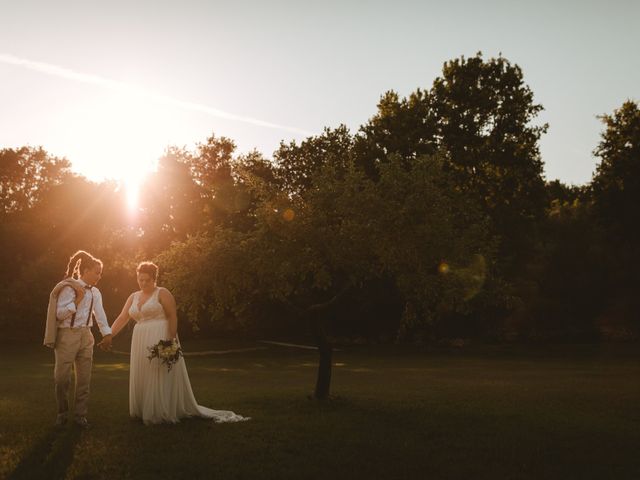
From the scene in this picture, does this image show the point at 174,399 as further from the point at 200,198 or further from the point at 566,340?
the point at 200,198

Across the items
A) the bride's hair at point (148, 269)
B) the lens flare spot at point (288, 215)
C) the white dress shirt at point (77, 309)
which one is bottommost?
the white dress shirt at point (77, 309)

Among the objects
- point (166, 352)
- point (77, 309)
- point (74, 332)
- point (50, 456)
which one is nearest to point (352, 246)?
point (166, 352)

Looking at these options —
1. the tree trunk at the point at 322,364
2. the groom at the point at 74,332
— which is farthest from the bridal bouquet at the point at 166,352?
the tree trunk at the point at 322,364

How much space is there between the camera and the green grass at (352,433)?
30.7 feet

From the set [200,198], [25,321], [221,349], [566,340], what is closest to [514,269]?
[566,340]

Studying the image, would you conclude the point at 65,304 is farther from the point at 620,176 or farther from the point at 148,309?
the point at 620,176

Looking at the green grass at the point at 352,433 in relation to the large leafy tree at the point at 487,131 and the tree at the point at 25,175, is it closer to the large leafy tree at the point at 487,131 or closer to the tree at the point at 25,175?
the large leafy tree at the point at 487,131

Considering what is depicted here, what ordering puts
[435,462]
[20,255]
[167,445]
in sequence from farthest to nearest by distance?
[20,255]
[167,445]
[435,462]

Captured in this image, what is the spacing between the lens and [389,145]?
42.2 meters

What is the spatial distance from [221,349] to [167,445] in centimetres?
3691

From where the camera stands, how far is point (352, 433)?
12.1m

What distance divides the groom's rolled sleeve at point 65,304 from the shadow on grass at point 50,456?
2014 millimetres

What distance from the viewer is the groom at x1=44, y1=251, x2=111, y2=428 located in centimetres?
1193

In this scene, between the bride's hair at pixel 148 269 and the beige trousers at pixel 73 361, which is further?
the bride's hair at pixel 148 269
